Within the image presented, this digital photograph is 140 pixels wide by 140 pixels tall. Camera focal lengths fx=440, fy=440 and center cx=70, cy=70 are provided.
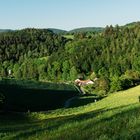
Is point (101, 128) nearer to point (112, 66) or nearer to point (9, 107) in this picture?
point (9, 107)

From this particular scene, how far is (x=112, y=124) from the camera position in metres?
14.2

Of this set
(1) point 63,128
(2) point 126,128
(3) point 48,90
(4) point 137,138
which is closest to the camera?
(4) point 137,138

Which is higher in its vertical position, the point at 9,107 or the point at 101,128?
the point at 101,128

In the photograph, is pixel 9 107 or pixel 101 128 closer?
pixel 101 128

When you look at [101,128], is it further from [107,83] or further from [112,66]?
[112,66]

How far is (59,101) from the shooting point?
459 feet

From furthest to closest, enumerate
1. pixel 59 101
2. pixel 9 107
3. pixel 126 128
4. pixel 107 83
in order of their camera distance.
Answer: pixel 107 83 < pixel 59 101 < pixel 9 107 < pixel 126 128

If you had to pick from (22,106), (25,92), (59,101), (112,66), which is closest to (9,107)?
(22,106)

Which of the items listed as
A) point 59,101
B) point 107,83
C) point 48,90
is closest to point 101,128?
point 59,101

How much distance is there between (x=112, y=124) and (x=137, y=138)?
3.37m

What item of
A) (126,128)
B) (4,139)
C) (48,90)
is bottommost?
(48,90)

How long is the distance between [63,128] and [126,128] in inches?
128

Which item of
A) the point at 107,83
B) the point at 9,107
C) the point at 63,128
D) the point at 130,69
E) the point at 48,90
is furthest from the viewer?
the point at 130,69

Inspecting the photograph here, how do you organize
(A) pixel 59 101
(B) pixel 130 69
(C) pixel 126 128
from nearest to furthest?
1. (C) pixel 126 128
2. (A) pixel 59 101
3. (B) pixel 130 69
